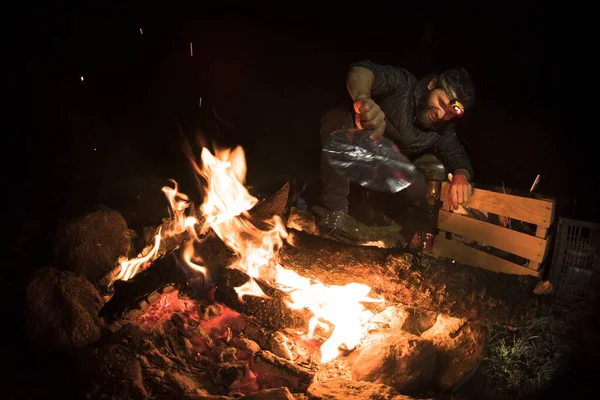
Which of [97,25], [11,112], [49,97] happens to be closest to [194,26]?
[97,25]

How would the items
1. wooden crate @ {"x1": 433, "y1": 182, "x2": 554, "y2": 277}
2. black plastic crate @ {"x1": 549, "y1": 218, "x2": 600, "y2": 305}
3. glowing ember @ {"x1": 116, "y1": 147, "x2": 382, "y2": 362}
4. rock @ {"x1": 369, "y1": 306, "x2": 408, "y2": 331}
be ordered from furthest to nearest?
wooden crate @ {"x1": 433, "y1": 182, "x2": 554, "y2": 277}
rock @ {"x1": 369, "y1": 306, "x2": 408, "y2": 331}
glowing ember @ {"x1": 116, "y1": 147, "x2": 382, "y2": 362}
black plastic crate @ {"x1": 549, "y1": 218, "x2": 600, "y2": 305}

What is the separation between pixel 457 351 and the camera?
11.5 ft

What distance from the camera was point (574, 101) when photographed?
5434mm

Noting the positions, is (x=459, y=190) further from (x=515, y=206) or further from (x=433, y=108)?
(x=433, y=108)

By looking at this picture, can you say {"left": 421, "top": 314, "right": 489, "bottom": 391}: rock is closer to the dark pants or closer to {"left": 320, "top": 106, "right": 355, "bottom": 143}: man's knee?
the dark pants

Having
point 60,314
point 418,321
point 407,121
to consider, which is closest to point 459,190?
point 407,121

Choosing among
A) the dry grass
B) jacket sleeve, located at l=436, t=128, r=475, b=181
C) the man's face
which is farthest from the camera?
jacket sleeve, located at l=436, t=128, r=475, b=181

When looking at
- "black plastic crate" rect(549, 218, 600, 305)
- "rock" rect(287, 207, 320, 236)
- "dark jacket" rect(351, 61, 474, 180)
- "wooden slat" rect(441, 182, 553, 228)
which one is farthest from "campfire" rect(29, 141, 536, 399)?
"dark jacket" rect(351, 61, 474, 180)

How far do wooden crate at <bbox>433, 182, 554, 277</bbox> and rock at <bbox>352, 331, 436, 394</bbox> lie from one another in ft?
6.02

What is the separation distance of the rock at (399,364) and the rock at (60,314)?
2.66 m

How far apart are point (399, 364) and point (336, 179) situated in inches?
127

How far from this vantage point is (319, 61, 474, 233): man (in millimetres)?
4438

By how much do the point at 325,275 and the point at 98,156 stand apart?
4382mm

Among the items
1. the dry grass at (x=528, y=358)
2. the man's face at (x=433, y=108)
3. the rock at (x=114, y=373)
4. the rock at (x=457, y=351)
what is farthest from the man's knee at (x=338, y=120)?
the rock at (x=114, y=373)
